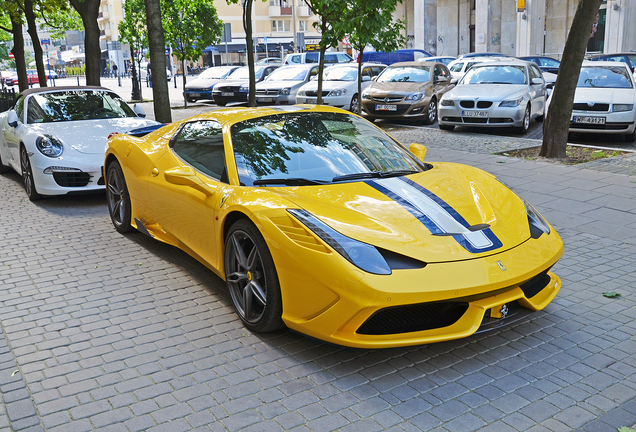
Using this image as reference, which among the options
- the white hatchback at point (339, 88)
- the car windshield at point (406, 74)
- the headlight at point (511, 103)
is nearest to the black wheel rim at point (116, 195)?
the headlight at point (511, 103)

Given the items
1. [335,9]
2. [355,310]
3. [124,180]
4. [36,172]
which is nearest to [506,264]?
[355,310]

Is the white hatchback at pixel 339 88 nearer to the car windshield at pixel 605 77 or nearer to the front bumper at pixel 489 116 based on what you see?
the front bumper at pixel 489 116

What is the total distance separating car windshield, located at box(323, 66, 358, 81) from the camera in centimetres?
1762

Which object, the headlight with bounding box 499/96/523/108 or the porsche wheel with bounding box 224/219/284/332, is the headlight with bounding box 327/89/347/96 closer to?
the headlight with bounding box 499/96/523/108

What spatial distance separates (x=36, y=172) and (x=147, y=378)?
5.15 metres

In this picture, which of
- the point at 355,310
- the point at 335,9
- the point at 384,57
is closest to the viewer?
the point at 355,310

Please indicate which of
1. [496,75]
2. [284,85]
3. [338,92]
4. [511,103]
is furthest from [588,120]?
[284,85]

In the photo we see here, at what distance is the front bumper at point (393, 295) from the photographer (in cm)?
316

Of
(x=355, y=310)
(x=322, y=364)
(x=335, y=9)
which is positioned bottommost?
(x=322, y=364)

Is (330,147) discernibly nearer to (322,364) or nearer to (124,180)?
(322,364)

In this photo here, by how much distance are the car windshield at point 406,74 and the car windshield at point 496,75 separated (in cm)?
175

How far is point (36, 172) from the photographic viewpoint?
25.2ft

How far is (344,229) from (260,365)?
92 cm

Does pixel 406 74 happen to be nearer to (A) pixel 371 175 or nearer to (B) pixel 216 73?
(B) pixel 216 73
